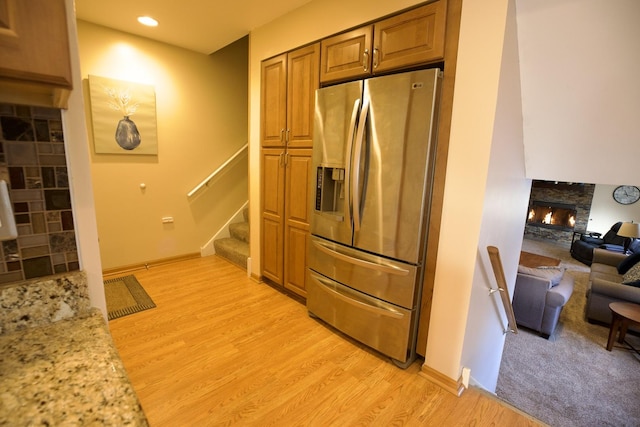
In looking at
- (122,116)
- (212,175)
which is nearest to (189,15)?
(122,116)

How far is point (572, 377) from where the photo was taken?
2730 mm

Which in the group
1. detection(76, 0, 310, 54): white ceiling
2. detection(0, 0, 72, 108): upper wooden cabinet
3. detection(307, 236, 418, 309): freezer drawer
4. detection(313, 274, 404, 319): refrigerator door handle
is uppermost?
detection(76, 0, 310, 54): white ceiling

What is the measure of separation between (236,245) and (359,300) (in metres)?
2.29

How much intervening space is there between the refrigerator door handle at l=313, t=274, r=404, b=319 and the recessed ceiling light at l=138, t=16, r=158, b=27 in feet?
9.39

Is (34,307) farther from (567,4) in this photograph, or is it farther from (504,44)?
(567,4)

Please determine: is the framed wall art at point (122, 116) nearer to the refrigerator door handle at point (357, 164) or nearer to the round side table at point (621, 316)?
the refrigerator door handle at point (357, 164)

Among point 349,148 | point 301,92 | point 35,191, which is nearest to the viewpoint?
point 35,191

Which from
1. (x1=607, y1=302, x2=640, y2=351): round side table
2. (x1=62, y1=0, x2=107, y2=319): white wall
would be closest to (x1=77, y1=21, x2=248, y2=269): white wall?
(x1=62, y1=0, x2=107, y2=319): white wall

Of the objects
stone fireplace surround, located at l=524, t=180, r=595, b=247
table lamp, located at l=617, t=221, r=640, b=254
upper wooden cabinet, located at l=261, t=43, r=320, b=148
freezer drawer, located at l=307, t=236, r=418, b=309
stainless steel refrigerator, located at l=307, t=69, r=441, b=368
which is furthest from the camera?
stone fireplace surround, located at l=524, t=180, r=595, b=247

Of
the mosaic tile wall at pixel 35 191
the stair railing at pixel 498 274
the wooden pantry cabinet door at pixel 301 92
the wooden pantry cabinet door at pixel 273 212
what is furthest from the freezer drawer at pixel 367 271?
the mosaic tile wall at pixel 35 191

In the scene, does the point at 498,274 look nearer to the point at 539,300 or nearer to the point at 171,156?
the point at 539,300

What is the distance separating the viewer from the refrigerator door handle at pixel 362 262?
1.84m

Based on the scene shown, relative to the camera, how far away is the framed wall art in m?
2.97

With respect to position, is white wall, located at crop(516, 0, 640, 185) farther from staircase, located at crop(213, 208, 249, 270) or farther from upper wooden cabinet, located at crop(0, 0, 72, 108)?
staircase, located at crop(213, 208, 249, 270)
